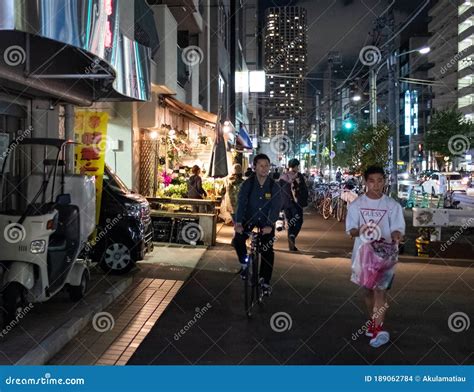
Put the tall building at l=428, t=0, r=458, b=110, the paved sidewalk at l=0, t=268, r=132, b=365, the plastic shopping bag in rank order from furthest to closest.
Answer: the tall building at l=428, t=0, r=458, b=110
the plastic shopping bag
the paved sidewalk at l=0, t=268, r=132, b=365

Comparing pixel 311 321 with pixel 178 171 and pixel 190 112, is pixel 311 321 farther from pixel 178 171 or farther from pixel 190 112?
pixel 190 112

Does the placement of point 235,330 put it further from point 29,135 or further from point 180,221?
point 180,221

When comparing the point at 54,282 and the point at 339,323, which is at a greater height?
the point at 54,282

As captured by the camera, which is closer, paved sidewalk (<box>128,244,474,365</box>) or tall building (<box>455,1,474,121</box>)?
paved sidewalk (<box>128,244,474,365</box>)

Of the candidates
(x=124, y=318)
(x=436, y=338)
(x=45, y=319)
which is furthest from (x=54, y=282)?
(x=436, y=338)

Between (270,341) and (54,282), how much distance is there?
2667 mm

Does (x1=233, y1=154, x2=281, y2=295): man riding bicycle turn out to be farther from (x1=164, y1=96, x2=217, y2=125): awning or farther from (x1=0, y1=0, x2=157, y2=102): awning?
(x1=164, y1=96, x2=217, y2=125): awning

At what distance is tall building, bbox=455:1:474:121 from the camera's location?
7594 centimetres

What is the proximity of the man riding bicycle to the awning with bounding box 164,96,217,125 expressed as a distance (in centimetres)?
935

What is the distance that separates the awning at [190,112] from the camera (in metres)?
16.9

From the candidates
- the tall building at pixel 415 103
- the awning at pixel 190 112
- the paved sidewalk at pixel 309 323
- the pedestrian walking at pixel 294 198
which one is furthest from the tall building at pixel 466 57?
the paved sidewalk at pixel 309 323

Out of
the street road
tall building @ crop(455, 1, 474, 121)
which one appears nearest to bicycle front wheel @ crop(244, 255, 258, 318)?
the street road

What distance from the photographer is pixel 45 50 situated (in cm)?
873

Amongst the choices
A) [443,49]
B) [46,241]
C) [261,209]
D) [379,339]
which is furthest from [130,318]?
[443,49]
